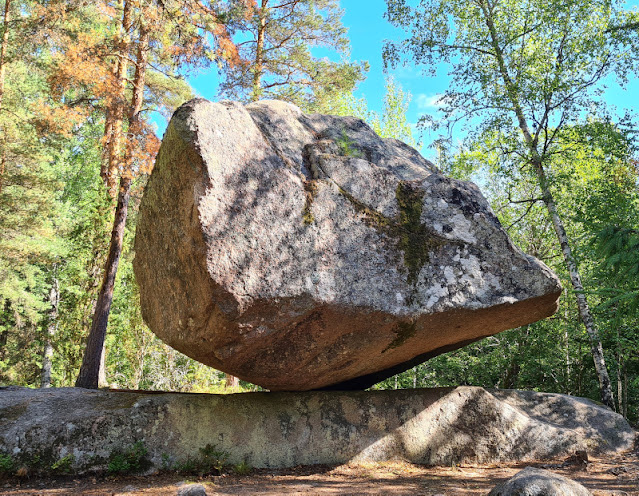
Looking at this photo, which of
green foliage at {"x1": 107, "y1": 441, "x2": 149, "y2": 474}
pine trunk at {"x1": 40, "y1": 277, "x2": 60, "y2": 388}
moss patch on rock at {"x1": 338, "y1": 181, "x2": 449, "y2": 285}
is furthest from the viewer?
pine trunk at {"x1": 40, "y1": 277, "x2": 60, "y2": 388}

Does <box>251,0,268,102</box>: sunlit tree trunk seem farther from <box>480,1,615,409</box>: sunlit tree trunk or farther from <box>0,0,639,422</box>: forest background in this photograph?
<box>480,1,615,409</box>: sunlit tree trunk

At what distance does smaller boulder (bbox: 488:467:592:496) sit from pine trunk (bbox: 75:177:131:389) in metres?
6.93

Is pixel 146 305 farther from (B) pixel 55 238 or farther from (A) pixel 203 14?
(B) pixel 55 238

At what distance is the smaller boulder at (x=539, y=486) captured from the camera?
3204mm

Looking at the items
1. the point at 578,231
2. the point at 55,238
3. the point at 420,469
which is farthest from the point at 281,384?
the point at 55,238

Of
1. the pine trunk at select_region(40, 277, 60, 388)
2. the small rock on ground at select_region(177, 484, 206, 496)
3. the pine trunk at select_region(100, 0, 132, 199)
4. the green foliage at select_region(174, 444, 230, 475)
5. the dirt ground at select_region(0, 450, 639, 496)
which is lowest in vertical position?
the dirt ground at select_region(0, 450, 639, 496)

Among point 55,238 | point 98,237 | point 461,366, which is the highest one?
point 55,238

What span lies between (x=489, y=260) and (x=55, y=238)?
13.7 metres

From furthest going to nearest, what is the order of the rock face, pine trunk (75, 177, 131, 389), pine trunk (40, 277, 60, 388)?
pine trunk (40, 277, 60, 388)
pine trunk (75, 177, 131, 389)
the rock face

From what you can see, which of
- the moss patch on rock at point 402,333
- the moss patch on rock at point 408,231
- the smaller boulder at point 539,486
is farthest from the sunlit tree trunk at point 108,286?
the smaller boulder at point 539,486

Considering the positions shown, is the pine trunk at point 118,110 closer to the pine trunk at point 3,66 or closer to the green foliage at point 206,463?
the pine trunk at point 3,66

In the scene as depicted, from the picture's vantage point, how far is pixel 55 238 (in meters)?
14.8

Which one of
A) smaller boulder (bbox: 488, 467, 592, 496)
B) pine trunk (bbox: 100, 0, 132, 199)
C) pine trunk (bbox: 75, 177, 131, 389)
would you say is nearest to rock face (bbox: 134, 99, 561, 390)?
smaller boulder (bbox: 488, 467, 592, 496)

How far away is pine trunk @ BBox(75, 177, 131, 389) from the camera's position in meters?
8.27
